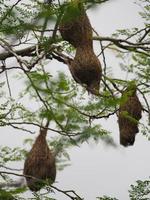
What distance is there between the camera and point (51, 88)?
78.3 inches

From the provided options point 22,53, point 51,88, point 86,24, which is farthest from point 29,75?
point 22,53

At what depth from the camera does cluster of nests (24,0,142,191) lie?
2.40 m

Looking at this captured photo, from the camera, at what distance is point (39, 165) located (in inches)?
142

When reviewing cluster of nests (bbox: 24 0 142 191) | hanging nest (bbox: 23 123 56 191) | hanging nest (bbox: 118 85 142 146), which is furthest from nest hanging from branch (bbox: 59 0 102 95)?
hanging nest (bbox: 23 123 56 191)

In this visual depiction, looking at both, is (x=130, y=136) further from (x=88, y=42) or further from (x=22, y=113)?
(x=22, y=113)

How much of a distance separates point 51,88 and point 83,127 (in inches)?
22.7

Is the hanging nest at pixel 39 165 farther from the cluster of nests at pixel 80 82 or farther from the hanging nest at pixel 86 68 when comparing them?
the hanging nest at pixel 86 68

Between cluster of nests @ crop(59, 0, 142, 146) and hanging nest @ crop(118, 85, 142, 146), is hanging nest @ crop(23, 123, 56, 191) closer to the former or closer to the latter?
hanging nest @ crop(118, 85, 142, 146)

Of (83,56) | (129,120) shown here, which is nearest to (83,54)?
(83,56)

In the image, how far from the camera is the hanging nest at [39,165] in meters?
3.55

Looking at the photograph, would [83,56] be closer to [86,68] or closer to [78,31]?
[86,68]

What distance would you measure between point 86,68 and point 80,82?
93 millimetres

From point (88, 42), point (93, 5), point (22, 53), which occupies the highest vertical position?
point (22, 53)

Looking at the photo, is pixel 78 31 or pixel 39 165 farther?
pixel 39 165
